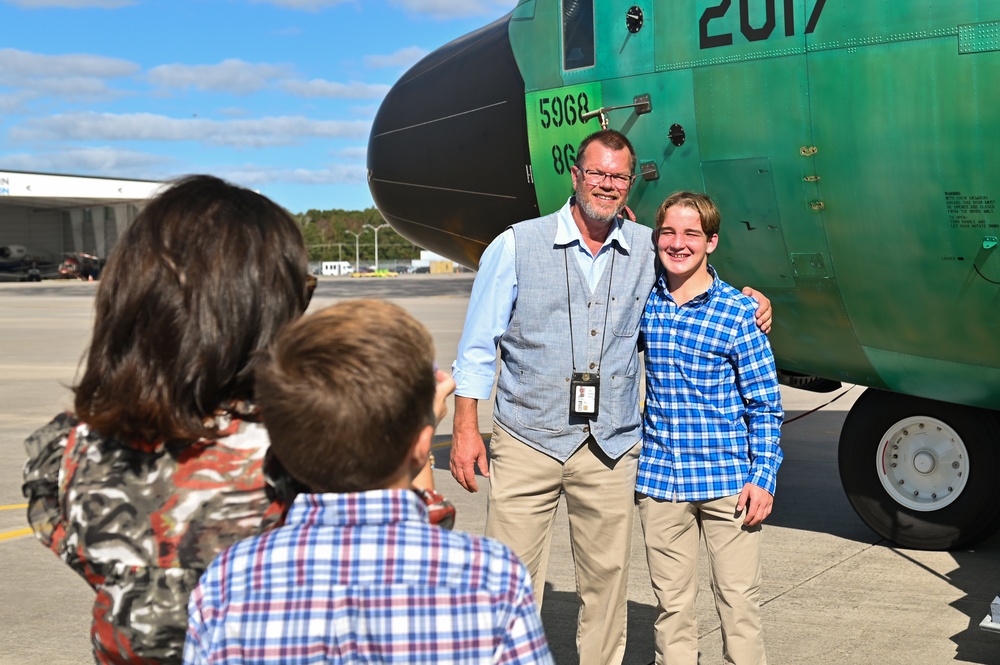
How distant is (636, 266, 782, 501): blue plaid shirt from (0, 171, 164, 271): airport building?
266 ft

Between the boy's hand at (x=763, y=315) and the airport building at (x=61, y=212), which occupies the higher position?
the airport building at (x=61, y=212)

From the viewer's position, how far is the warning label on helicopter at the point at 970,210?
5758 mm

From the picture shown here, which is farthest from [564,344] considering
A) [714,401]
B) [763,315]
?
[763,315]

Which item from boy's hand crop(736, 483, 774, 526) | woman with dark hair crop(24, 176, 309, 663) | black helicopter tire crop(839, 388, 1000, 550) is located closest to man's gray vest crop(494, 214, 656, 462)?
boy's hand crop(736, 483, 774, 526)

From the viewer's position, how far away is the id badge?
418 cm

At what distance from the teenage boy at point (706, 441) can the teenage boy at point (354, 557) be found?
8.04 feet

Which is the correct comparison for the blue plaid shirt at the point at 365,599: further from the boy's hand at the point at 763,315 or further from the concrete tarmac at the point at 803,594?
the boy's hand at the point at 763,315

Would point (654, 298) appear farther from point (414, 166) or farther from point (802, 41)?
point (414, 166)

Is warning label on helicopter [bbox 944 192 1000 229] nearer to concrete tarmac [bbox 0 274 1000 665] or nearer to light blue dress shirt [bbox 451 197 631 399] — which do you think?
concrete tarmac [bbox 0 274 1000 665]

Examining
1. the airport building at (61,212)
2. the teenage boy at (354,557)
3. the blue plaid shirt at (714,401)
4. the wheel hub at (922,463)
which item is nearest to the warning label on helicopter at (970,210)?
the wheel hub at (922,463)

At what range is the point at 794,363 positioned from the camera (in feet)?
22.9

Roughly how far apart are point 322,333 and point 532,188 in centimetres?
582

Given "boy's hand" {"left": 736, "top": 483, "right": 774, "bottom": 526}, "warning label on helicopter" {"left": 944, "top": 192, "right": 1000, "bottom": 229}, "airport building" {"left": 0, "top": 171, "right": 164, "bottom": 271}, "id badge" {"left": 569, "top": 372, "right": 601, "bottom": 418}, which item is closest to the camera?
"boy's hand" {"left": 736, "top": 483, "right": 774, "bottom": 526}

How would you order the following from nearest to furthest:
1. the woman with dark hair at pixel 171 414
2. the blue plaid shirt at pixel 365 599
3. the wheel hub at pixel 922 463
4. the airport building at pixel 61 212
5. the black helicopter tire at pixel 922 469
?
the blue plaid shirt at pixel 365 599 < the woman with dark hair at pixel 171 414 < the black helicopter tire at pixel 922 469 < the wheel hub at pixel 922 463 < the airport building at pixel 61 212
